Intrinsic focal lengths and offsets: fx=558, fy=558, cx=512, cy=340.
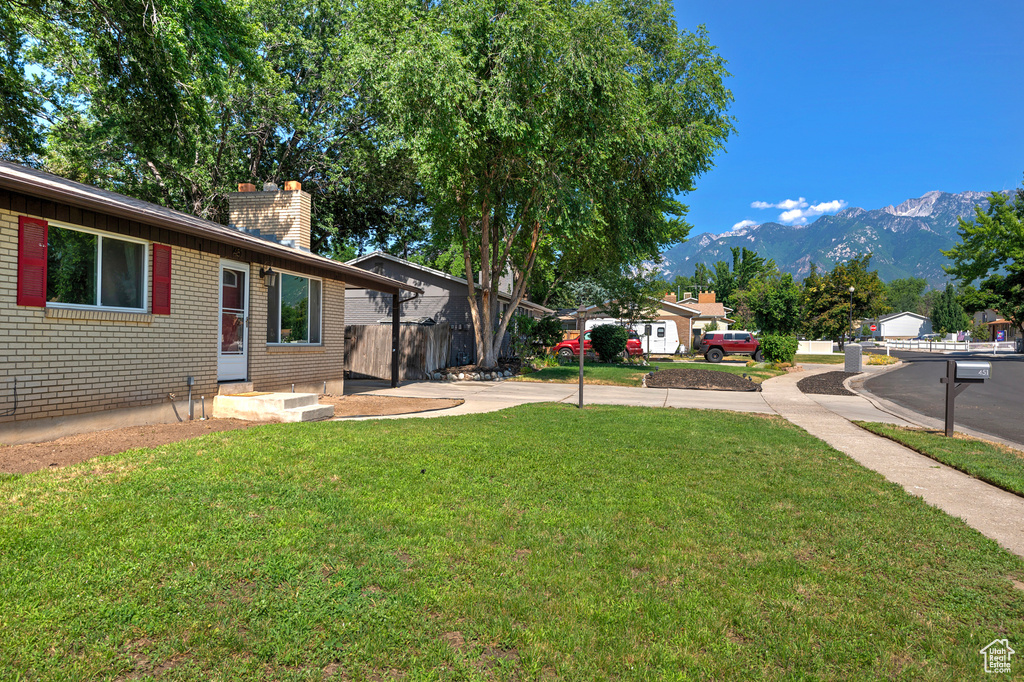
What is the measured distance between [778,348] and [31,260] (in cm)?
2941

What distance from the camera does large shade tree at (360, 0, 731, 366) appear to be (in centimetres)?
1603

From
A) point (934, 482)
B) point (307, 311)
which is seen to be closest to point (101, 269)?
point (307, 311)

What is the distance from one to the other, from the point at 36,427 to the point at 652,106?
20.2 m

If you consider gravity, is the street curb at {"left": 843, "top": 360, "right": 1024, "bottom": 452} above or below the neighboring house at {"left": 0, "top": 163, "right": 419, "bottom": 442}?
below

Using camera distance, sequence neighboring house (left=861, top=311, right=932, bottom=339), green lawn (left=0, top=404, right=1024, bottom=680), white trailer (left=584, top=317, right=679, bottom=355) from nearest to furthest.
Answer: green lawn (left=0, top=404, right=1024, bottom=680)
white trailer (left=584, top=317, right=679, bottom=355)
neighboring house (left=861, top=311, right=932, bottom=339)

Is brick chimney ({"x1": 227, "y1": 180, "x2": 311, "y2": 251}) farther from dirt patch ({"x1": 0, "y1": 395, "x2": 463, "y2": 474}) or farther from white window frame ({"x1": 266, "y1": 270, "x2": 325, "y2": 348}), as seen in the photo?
dirt patch ({"x1": 0, "y1": 395, "x2": 463, "y2": 474})

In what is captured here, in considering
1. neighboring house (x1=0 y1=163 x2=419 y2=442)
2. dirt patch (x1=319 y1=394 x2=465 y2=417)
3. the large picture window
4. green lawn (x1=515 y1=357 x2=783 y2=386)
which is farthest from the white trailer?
neighboring house (x1=0 y1=163 x2=419 y2=442)

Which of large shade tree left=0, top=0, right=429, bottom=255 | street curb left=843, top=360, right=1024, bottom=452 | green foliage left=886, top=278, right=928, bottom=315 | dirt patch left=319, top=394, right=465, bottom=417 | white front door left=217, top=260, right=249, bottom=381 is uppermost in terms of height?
green foliage left=886, top=278, right=928, bottom=315

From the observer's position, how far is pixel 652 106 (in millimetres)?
20672

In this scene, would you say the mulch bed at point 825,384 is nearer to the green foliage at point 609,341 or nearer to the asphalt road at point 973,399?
the asphalt road at point 973,399

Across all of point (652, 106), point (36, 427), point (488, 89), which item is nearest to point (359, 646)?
point (36, 427)

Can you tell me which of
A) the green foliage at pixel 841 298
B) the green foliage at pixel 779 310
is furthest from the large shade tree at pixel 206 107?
the green foliage at pixel 841 298

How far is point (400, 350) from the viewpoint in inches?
811

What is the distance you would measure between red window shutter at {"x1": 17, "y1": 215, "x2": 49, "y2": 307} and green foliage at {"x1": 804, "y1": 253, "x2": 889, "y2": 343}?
52.2 meters
